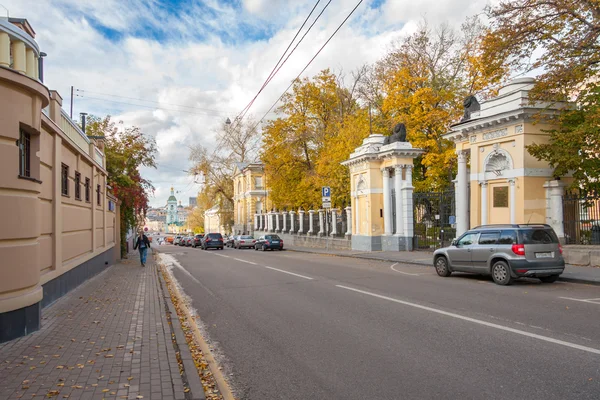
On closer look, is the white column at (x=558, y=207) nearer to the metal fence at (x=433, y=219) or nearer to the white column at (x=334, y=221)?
the metal fence at (x=433, y=219)

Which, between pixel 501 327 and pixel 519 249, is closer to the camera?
pixel 501 327

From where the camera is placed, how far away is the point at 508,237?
12359 mm

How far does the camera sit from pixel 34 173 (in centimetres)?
771

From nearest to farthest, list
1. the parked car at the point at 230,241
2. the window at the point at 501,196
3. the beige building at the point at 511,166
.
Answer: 1. the beige building at the point at 511,166
2. the window at the point at 501,196
3. the parked car at the point at 230,241

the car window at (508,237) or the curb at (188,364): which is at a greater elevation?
the car window at (508,237)

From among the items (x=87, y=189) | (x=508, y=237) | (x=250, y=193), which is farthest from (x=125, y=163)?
(x=250, y=193)

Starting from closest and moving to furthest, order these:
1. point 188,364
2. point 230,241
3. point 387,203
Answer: point 188,364, point 387,203, point 230,241

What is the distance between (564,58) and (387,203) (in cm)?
1312

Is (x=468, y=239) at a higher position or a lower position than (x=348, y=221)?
lower

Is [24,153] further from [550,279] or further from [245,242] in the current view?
[245,242]

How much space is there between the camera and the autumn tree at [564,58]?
14.1 meters

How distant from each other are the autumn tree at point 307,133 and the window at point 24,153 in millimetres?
28260

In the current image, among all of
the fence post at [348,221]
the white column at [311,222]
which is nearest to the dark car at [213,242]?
the white column at [311,222]

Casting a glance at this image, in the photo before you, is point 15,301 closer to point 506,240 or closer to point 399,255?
point 506,240
